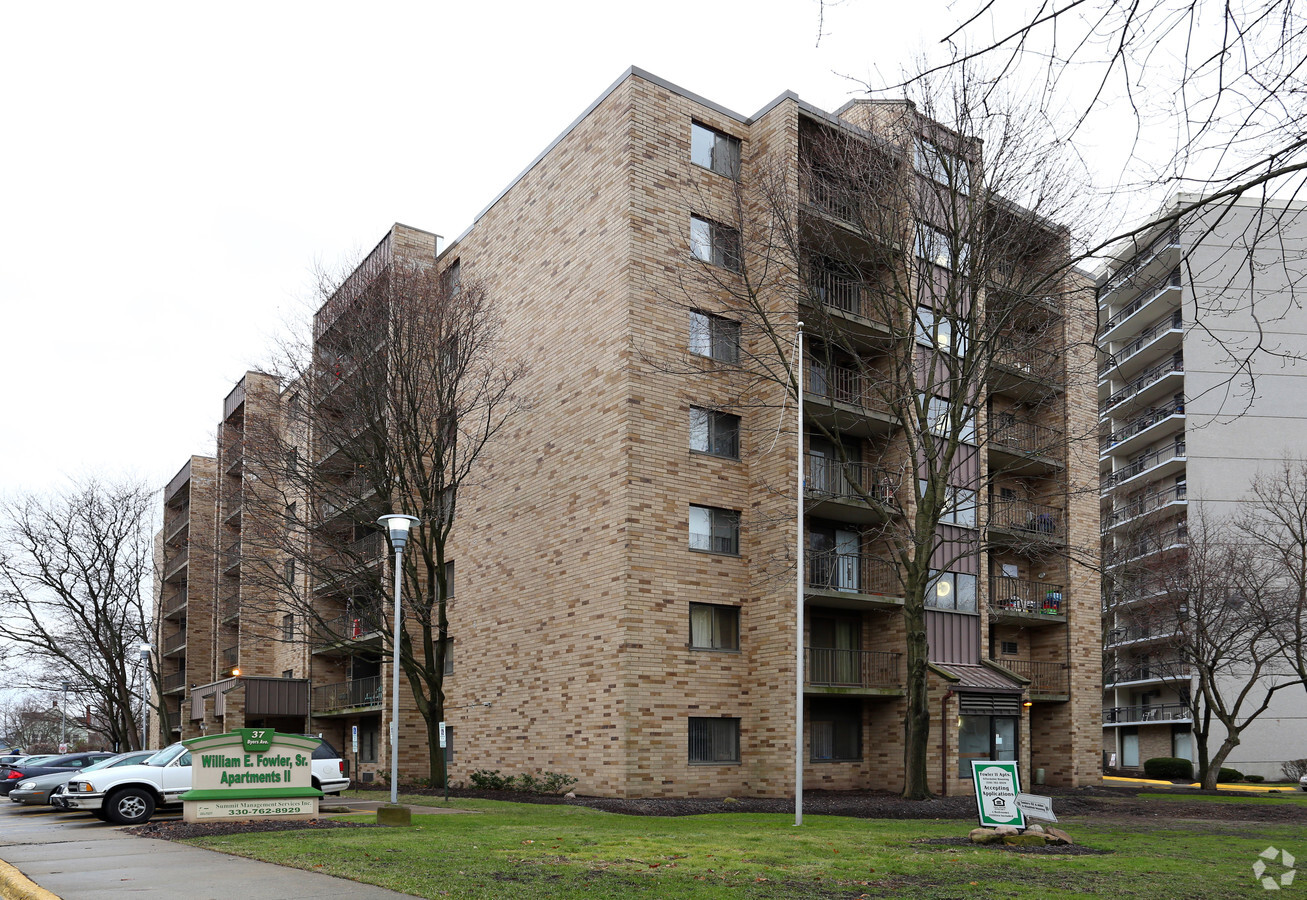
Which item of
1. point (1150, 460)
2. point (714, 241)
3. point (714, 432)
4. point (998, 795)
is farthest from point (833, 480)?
point (1150, 460)

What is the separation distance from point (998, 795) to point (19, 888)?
39.3 ft

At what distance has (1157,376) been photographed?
67938mm

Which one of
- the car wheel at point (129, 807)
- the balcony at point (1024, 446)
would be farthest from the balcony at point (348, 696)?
the balcony at point (1024, 446)

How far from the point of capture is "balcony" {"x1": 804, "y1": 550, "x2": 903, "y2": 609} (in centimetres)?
2997

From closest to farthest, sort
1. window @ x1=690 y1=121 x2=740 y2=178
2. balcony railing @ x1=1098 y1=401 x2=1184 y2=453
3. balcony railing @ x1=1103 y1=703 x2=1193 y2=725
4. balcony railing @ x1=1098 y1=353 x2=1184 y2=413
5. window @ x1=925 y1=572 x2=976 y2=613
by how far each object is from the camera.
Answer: window @ x1=690 y1=121 x2=740 y2=178 → window @ x1=925 y1=572 x2=976 y2=613 → balcony railing @ x1=1103 y1=703 x2=1193 y2=725 → balcony railing @ x1=1098 y1=353 x2=1184 y2=413 → balcony railing @ x1=1098 y1=401 x2=1184 y2=453

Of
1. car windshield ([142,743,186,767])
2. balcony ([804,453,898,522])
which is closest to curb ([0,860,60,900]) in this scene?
car windshield ([142,743,186,767])

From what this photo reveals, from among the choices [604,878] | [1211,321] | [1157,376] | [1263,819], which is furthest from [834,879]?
[1157,376]

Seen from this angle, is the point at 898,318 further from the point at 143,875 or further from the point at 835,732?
the point at 143,875

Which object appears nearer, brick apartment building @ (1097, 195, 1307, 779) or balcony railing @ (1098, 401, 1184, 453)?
brick apartment building @ (1097, 195, 1307, 779)

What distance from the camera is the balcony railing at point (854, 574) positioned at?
3108 centimetres

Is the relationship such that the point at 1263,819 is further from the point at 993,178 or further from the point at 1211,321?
the point at 1211,321

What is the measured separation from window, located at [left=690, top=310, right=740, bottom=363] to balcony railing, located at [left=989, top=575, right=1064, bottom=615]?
13099mm

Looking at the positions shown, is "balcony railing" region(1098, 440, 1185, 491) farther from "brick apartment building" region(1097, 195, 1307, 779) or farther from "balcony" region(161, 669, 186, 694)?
"balcony" region(161, 669, 186, 694)

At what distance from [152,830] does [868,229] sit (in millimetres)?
18457
